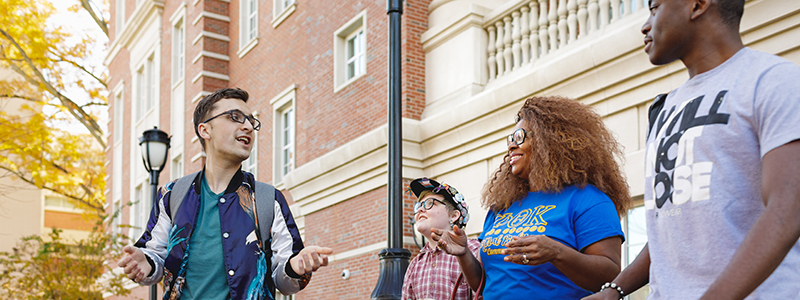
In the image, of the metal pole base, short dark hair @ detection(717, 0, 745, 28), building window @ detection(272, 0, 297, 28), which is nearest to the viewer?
short dark hair @ detection(717, 0, 745, 28)

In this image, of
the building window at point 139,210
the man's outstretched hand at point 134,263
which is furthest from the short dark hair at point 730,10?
the building window at point 139,210

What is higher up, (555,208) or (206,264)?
(555,208)

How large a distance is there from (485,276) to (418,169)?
27.5 feet

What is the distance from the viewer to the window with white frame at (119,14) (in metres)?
31.4

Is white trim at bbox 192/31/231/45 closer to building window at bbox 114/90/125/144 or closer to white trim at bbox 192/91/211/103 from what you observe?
white trim at bbox 192/91/211/103

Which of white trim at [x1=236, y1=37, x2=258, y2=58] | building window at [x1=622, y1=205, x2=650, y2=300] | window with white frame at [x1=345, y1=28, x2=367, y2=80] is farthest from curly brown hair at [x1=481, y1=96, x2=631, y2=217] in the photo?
white trim at [x1=236, y1=37, x2=258, y2=58]

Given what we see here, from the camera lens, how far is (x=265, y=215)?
3.93 m

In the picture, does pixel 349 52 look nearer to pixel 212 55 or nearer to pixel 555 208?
pixel 212 55

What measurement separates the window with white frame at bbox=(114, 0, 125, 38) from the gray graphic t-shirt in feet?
103

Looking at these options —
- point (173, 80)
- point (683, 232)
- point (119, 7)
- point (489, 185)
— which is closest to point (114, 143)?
point (119, 7)

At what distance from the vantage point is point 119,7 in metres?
31.6

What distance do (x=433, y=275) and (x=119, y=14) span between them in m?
29.4

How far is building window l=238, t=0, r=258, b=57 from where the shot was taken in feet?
69.5

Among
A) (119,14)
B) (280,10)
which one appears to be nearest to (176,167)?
(280,10)
